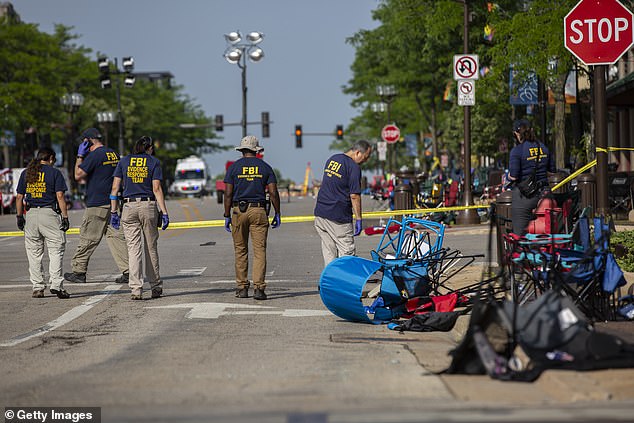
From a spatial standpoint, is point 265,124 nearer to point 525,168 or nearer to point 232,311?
point 525,168

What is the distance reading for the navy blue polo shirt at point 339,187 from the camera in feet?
44.1

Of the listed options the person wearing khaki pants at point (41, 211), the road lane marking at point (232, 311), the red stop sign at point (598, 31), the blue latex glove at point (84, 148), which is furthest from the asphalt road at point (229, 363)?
the red stop sign at point (598, 31)

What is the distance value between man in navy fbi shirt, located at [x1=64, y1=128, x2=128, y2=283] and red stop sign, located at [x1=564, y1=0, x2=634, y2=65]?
6.59 meters

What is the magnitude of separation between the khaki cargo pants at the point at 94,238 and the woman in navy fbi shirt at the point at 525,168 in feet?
18.2

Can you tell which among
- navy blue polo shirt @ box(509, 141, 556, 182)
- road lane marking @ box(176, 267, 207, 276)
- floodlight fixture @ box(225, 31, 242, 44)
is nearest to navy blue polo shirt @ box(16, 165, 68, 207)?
road lane marking @ box(176, 267, 207, 276)

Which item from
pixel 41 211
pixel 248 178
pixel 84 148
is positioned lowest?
pixel 41 211

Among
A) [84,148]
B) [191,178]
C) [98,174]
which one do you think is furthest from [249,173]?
[191,178]

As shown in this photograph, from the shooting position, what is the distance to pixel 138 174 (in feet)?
46.9

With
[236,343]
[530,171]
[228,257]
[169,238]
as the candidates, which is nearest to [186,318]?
[236,343]

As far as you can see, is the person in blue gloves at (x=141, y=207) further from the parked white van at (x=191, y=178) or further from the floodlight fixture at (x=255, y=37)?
the parked white van at (x=191, y=178)

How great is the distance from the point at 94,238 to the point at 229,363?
7.64 meters

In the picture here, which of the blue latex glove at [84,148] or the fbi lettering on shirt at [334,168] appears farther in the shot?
the blue latex glove at [84,148]

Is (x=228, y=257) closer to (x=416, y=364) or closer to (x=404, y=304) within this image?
(x=404, y=304)

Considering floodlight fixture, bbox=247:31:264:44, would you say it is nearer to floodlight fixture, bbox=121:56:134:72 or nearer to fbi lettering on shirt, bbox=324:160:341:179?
floodlight fixture, bbox=121:56:134:72
